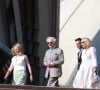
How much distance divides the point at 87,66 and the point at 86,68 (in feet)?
0.15

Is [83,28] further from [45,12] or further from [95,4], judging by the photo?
[45,12]

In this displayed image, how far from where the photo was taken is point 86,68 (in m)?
11.4

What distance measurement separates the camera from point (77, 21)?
15648 mm

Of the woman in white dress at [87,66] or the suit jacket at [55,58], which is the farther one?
the suit jacket at [55,58]

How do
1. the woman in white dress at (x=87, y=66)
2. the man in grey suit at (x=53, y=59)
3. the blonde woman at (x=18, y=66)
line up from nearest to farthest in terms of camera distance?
1. the woman in white dress at (x=87, y=66)
2. the blonde woman at (x=18, y=66)
3. the man in grey suit at (x=53, y=59)

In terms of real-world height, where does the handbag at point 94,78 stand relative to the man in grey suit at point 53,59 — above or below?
below

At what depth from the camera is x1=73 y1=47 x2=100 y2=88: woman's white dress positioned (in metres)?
11.3

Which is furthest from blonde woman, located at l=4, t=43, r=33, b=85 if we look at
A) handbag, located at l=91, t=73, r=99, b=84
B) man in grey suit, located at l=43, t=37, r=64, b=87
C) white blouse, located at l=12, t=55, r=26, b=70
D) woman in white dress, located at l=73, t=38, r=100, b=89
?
handbag, located at l=91, t=73, r=99, b=84

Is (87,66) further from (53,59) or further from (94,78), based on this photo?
(53,59)

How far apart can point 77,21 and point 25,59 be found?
166 inches

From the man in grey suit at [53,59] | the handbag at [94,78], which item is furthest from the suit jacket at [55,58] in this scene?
the handbag at [94,78]

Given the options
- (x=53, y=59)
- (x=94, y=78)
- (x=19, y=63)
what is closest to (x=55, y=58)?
(x=53, y=59)

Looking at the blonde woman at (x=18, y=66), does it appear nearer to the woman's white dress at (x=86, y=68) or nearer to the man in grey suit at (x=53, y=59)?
the man in grey suit at (x=53, y=59)

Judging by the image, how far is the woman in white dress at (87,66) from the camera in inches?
444
